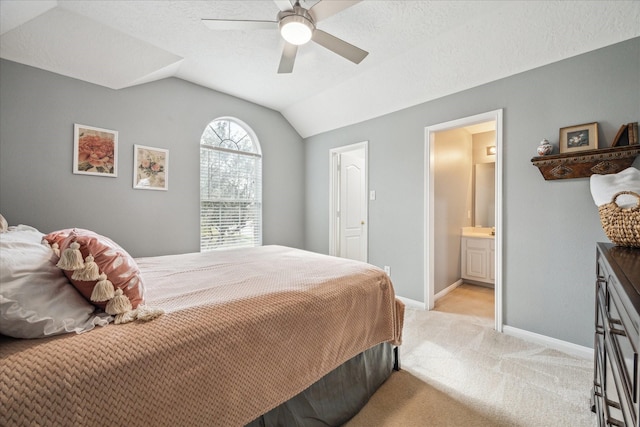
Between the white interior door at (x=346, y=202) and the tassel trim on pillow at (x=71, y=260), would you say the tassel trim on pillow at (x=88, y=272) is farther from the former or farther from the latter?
the white interior door at (x=346, y=202)

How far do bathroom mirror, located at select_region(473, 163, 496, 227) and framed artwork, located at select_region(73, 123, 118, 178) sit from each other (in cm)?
517

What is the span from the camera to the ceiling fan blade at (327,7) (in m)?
1.61

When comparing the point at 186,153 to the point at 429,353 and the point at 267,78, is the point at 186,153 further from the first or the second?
the point at 429,353

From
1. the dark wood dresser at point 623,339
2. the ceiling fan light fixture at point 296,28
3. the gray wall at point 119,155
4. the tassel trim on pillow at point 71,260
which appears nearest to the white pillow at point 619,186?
the dark wood dresser at point 623,339

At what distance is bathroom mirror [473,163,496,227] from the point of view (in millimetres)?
4305

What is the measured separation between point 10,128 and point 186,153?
4.63 ft

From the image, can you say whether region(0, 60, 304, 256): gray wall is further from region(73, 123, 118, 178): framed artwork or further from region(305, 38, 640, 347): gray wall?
region(305, 38, 640, 347): gray wall

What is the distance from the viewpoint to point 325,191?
426cm

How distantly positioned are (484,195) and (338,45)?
3733mm

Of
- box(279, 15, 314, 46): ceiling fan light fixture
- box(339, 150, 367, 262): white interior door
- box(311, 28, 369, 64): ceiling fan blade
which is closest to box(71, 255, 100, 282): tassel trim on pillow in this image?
box(279, 15, 314, 46): ceiling fan light fixture

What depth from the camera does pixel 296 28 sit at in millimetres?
1751

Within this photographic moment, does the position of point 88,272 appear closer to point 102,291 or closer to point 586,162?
point 102,291

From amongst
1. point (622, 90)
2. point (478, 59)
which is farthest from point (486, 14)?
point (622, 90)

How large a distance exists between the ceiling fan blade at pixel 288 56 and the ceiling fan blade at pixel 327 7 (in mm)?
313
